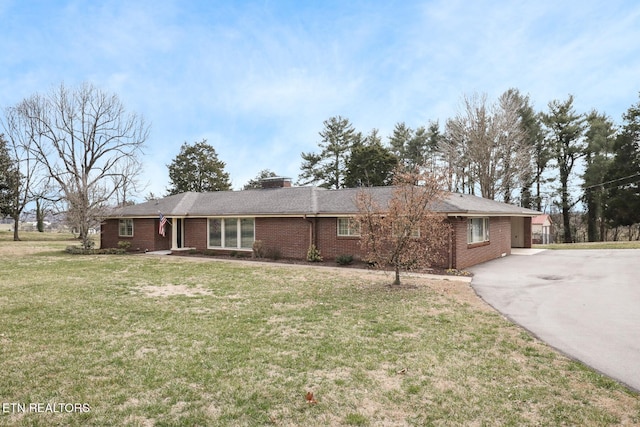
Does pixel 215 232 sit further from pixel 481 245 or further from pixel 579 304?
pixel 579 304

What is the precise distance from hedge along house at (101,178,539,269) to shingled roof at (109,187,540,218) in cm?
4

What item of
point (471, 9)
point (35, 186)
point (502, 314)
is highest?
point (471, 9)

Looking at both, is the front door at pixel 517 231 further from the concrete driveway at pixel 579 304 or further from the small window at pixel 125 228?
the small window at pixel 125 228

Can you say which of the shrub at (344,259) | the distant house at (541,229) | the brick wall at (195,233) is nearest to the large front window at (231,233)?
the brick wall at (195,233)

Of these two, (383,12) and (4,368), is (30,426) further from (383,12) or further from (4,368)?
(383,12)

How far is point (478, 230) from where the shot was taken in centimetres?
1717

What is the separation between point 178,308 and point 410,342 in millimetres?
5003

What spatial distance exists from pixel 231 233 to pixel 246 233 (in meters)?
1.03

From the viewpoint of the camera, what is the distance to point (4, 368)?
496 centimetres

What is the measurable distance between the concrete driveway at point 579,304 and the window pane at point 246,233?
10583 millimetres

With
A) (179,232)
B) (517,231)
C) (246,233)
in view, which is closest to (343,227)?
(246,233)

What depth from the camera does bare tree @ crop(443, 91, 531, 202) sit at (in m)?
32.5

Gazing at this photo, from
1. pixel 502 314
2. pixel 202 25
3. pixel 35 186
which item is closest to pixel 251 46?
pixel 202 25

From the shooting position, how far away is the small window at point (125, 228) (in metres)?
23.4
